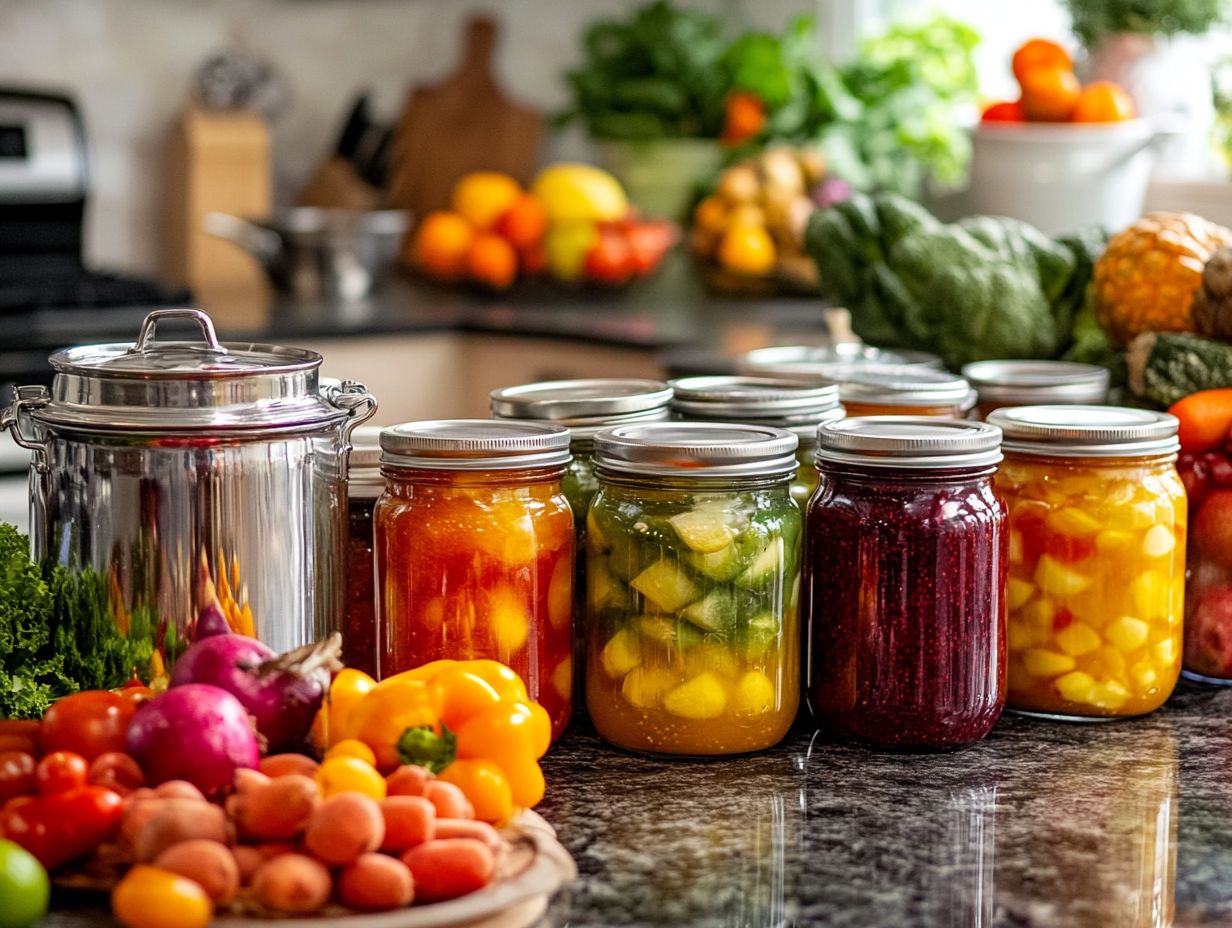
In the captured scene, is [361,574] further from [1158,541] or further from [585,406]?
[1158,541]

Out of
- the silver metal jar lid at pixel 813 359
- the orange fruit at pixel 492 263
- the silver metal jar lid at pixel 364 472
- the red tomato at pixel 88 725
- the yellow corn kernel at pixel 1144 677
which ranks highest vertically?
the orange fruit at pixel 492 263

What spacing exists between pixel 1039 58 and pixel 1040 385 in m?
1.19

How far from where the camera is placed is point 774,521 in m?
1.12

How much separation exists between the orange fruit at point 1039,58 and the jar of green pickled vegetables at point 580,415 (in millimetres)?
1361

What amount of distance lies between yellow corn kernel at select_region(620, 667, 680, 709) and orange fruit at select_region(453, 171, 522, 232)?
2631mm

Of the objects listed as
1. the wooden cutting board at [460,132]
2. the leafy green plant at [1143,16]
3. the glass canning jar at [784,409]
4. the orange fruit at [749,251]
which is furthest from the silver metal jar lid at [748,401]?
the wooden cutting board at [460,132]

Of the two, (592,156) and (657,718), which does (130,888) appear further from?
(592,156)

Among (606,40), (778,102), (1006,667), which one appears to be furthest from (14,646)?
(606,40)

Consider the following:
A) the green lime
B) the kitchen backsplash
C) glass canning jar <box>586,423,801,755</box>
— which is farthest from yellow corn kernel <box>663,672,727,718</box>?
the kitchen backsplash

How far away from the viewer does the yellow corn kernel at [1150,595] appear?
1221 mm

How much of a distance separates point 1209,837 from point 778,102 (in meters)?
2.76

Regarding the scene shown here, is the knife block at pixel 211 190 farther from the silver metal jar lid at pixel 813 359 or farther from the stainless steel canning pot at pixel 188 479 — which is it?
the stainless steel canning pot at pixel 188 479

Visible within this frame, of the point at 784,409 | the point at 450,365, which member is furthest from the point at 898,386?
the point at 450,365

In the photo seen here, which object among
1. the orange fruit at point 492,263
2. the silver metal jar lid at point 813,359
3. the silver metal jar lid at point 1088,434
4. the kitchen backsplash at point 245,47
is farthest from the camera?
the kitchen backsplash at point 245,47
